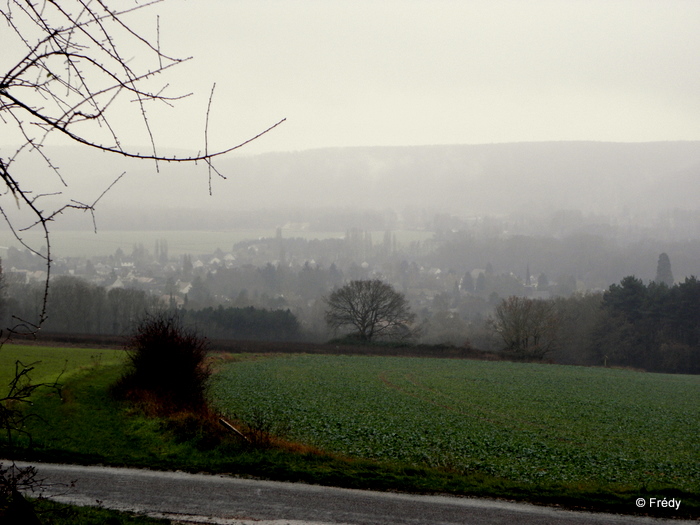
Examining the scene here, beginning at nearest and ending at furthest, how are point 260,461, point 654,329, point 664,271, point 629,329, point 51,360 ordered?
point 260,461 < point 51,360 < point 629,329 < point 654,329 < point 664,271

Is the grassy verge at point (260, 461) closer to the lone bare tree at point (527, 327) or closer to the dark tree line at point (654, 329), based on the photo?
the lone bare tree at point (527, 327)

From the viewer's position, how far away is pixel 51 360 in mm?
41219

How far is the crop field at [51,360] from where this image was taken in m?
32.0

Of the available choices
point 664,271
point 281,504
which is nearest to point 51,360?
point 281,504

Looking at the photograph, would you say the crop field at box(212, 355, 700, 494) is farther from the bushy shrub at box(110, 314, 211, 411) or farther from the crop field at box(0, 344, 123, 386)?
the crop field at box(0, 344, 123, 386)

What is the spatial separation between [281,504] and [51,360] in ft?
115

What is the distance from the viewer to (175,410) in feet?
70.5

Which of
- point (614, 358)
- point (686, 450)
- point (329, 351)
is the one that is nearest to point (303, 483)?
point (686, 450)

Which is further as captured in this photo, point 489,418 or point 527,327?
point 527,327

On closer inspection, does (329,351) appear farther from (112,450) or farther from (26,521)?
(26,521)

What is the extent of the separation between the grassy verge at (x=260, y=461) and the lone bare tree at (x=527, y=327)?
6119cm

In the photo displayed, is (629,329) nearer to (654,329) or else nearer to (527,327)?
(654,329)

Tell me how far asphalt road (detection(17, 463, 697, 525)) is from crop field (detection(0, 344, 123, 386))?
1757cm

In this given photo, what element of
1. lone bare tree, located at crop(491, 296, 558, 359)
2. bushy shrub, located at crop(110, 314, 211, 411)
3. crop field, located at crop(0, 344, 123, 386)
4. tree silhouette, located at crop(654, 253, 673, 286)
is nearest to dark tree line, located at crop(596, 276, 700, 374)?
lone bare tree, located at crop(491, 296, 558, 359)
